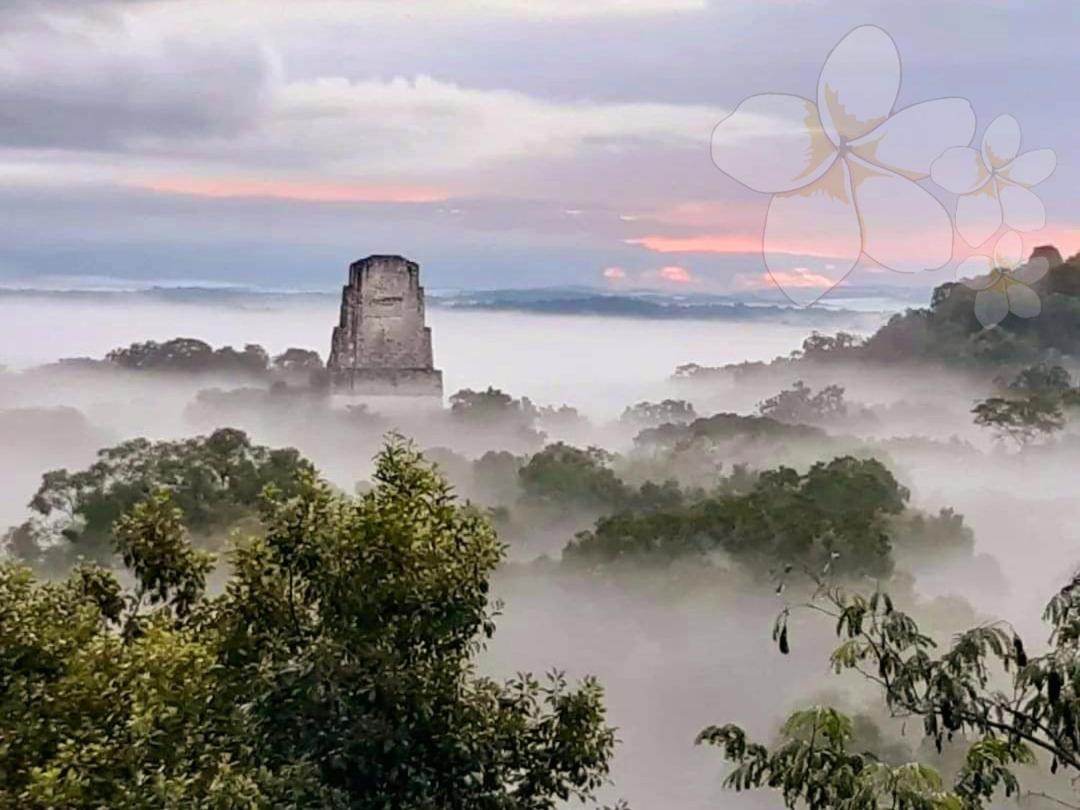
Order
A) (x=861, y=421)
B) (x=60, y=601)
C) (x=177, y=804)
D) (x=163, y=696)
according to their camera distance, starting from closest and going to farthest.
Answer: (x=177, y=804) → (x=163, y=696) → (x=60, y=601) → (x=861, y=421)

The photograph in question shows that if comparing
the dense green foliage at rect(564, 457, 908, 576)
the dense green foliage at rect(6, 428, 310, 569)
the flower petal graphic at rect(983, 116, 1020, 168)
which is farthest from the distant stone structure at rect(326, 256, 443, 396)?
the flower petal graphic at rect(983, 116, 1020, 168)

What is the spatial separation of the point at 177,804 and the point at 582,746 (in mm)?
946

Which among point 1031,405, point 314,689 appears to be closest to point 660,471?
point 1031,405

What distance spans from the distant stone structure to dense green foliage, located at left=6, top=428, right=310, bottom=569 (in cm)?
49

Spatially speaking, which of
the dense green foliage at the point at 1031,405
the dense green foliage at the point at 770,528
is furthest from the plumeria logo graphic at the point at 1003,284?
the dense green foliage at the point at 770,528

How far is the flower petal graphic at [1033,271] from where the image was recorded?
5027mm

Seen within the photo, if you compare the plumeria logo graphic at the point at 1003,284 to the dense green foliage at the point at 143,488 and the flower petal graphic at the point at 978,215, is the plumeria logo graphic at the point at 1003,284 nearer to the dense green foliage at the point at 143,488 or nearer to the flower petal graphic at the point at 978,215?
the flower petal graphic at the point at 978,215

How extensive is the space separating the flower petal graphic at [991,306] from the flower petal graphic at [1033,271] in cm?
10

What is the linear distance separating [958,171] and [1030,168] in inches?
15.7

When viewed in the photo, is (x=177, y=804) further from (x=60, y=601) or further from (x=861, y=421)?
(x=861, y=421)

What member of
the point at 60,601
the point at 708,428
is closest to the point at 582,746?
the point at 60,601

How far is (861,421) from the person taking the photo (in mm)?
5000

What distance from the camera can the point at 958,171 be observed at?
15.9 ft

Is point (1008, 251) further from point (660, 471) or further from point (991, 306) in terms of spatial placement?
point (660, 471)
